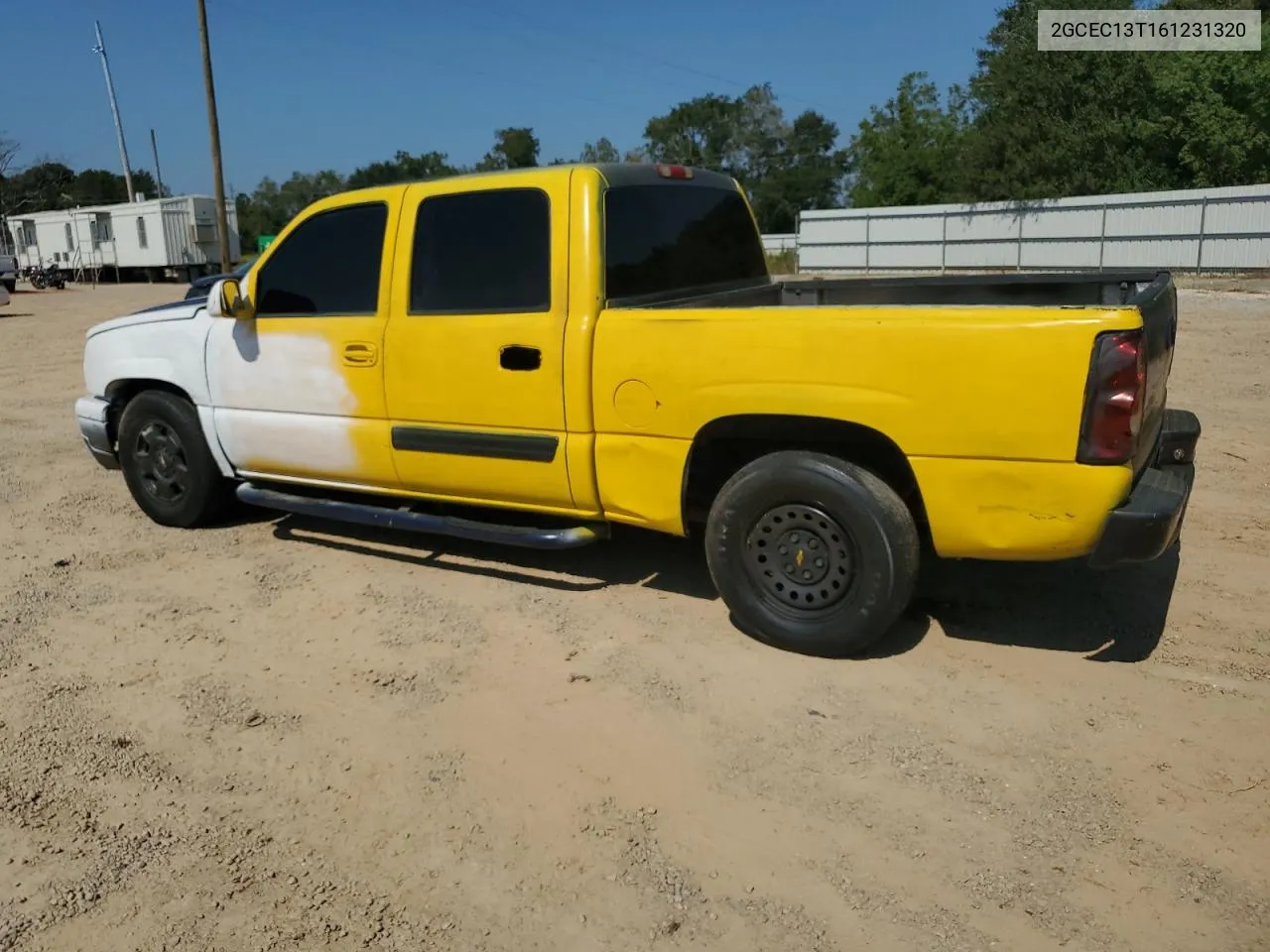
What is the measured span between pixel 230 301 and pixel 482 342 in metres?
1.63

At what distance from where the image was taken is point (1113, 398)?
3.22 meters

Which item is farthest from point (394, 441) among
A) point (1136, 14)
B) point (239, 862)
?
point (1136, 14)

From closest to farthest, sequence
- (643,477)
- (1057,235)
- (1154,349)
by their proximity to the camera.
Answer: (1154,349), (643,477), (1057,235)

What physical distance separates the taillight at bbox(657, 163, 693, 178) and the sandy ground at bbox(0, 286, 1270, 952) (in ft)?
6.42

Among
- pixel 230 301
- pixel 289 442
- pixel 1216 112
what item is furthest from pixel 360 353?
pixel 1216 112

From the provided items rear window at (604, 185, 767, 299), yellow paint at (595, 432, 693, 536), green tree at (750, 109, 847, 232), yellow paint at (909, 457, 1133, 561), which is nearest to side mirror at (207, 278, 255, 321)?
rear window at (604, 185, 767, 299)

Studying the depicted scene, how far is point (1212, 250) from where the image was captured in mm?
24812

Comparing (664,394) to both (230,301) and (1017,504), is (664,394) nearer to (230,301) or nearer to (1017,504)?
(1017,504)

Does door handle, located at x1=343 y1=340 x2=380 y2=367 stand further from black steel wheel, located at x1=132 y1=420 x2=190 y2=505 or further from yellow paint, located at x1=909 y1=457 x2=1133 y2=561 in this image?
yellow paint, located at x1=909 y1=457 x2=1133 y2=561

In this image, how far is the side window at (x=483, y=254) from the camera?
4.38 metres

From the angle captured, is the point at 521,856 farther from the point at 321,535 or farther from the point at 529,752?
the point at 321,535

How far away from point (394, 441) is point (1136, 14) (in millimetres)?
38006

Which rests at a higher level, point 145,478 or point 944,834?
point 145,478

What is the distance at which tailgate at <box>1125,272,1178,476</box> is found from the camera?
3479 millimetres
